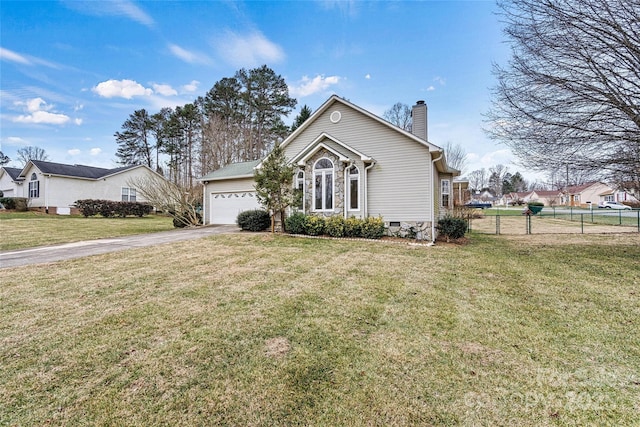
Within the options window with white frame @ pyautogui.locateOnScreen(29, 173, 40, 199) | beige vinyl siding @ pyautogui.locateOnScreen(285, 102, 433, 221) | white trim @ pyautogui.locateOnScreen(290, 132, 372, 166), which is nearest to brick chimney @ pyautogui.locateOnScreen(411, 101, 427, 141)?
beige vinyl siding @ pyautogui.locateOnScreen(285, 102, 433, 221)

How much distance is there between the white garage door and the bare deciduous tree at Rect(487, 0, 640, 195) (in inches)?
488

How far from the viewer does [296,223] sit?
39.5ft

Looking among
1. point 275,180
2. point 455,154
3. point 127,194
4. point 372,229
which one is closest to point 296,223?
point 275,180

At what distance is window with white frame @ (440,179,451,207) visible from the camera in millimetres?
15523

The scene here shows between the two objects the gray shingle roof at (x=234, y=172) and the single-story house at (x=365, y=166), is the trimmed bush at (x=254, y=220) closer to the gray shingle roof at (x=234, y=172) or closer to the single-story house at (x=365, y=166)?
the single-story house at (x=365, y=166)

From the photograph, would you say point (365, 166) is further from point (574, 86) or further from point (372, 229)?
point (574, 86)

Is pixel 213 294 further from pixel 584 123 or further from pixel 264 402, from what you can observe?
pixel 584 123

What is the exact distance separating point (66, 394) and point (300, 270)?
451cm

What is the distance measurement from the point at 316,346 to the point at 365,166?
9.58 m

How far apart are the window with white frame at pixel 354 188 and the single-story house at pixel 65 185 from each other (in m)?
18.9

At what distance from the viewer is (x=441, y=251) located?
9133 mm

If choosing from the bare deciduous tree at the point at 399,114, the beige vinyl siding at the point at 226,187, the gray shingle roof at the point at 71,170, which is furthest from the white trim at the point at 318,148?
the gray shingle roof at the point at 71,170

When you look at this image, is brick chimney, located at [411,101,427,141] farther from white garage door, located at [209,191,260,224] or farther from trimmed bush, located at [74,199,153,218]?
trimmed bush, located at [74,199,153,218]

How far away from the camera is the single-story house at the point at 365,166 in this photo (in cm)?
1130
